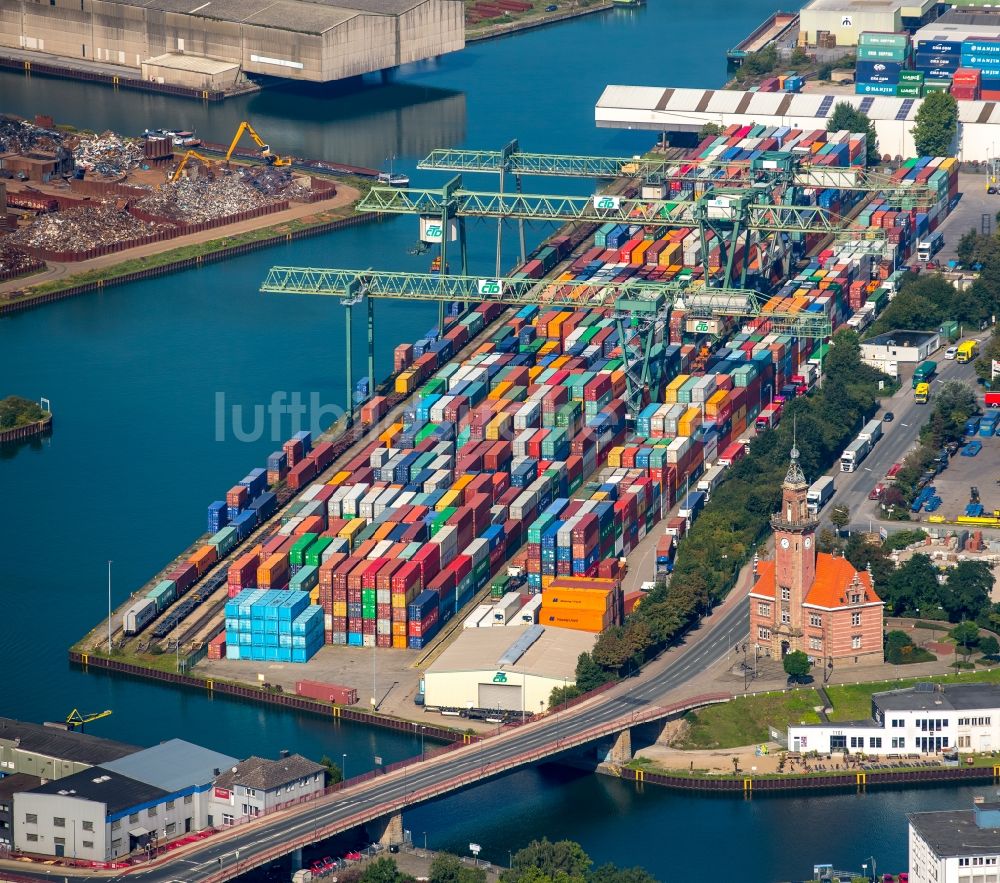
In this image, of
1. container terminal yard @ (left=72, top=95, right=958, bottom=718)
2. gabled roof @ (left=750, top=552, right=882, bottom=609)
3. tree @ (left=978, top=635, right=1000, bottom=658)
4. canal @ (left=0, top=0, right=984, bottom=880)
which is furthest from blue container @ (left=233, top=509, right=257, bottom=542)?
tree @ (left=978, top=635, right=1000, bottom=658)

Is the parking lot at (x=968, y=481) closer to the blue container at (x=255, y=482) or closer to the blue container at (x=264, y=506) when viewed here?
the blue container at (x=264, y=506)

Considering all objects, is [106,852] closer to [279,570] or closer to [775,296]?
[279,570]

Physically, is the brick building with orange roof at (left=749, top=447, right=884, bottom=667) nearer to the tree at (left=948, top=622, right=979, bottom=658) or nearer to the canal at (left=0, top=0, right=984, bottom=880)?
the tree at (left=948, top=622, right=979, bottom=658)

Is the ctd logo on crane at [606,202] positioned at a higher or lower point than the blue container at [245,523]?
higher

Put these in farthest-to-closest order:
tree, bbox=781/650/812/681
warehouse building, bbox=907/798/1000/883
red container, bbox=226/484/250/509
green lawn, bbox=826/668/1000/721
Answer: red container, bbox=226/484/250/509 → tree, bbox=781/650/812/681 → green lawn, bbox=826/668/1000/721 → warehouse building, bbox=907/798/1000/883

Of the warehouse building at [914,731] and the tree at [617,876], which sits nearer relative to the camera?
the tree at [617,876]

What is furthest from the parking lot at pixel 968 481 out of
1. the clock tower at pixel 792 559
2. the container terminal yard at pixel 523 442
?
the clock tower at pixel 792 559
